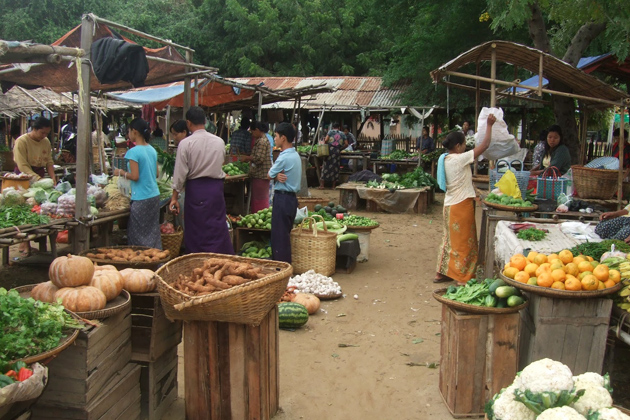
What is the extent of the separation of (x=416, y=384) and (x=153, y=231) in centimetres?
363

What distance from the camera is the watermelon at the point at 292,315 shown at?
5.63 metres

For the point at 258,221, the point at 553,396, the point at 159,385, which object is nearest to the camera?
the point at 553,396

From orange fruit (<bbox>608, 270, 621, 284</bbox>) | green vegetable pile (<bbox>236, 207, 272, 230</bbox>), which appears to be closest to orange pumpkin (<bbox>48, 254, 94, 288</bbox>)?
orange fruit (<bbox>608, 270, 621, 284</bbox>)

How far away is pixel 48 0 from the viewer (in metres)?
26.2

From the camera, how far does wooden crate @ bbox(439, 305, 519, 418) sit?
377cm

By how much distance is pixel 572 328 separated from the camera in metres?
3.76

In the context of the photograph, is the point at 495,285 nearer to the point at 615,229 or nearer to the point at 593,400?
the point at 593,400

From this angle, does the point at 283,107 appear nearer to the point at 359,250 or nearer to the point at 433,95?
the point at 433,95

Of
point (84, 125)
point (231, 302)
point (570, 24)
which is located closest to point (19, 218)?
point (84, 125)

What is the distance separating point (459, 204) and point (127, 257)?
154 inches

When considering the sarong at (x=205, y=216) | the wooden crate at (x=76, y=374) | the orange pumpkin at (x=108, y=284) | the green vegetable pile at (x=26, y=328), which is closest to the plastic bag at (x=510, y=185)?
the sarong at (x=205, y=216)

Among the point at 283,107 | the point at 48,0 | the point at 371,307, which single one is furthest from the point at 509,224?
the point at 48,0

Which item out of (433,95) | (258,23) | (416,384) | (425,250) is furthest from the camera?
(258,23)

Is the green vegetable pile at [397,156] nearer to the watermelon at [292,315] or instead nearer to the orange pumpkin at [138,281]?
the watermelon at [292,315]
